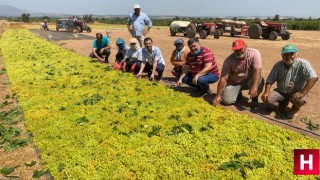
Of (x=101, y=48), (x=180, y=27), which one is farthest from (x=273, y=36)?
(x=101, y=48)

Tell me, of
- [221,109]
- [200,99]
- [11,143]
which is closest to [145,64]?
[200,99]

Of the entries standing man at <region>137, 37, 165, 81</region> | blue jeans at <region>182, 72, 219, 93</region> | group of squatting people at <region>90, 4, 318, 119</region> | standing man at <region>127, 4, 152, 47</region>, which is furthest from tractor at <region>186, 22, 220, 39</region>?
blue jeans at <region>182, 72, 219, 93</region>

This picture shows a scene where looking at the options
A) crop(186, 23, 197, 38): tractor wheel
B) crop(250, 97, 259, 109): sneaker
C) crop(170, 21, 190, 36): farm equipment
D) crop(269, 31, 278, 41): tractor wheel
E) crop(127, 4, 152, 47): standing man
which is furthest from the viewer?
crop(170, 21, 190, 36): farm equipment

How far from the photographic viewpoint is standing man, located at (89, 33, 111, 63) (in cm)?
1226

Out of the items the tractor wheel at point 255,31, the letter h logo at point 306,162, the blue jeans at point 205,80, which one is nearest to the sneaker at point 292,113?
the letter h logo at point 306,162

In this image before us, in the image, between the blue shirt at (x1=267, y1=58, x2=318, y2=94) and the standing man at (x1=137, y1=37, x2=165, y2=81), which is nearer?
the blue shirt at (x1=267, y1=58, x2=318, y2=94)

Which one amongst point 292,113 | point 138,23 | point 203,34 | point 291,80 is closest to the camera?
point 291,80

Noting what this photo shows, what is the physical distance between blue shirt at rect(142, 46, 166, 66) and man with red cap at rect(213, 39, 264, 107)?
2859 millimetres

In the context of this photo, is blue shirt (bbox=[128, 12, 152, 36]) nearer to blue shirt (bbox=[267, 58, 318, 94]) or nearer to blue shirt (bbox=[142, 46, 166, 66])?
blue shirt (bbox=[142, 46, 166, 66])

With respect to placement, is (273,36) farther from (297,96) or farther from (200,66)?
(297,96)

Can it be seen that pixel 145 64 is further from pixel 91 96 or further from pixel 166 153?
pixel 166 153

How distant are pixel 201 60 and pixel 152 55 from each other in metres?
2.25

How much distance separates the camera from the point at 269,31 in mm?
24641

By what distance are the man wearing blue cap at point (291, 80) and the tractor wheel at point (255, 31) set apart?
1932 cm
